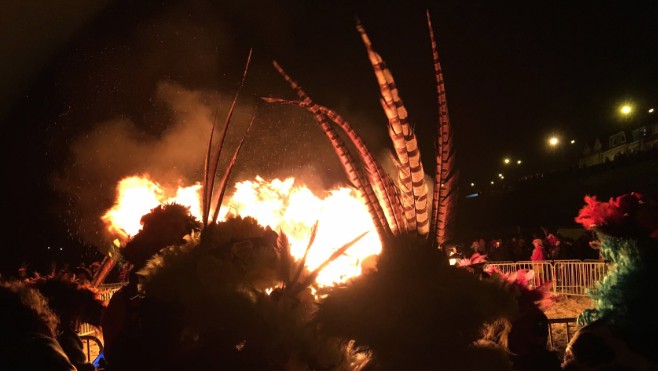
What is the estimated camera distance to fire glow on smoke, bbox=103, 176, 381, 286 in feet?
18.3

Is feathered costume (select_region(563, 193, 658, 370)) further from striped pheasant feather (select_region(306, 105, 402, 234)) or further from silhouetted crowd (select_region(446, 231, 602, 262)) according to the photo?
silhouetted crowd (select_region(446, 231, 602, 262))

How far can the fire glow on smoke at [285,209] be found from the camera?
5.57 metres

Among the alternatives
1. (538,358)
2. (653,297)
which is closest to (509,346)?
(538,358)

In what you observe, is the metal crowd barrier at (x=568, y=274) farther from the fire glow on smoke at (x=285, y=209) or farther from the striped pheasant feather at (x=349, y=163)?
the striped pheasant feather at (x=349, y=163)

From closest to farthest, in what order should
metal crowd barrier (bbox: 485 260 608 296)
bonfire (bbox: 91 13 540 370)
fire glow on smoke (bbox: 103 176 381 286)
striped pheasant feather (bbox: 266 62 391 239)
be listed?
bonfire (bbox: 91 13 540 370) → striped pheasant feather (bbox: 266 62 391 239) → fire glow on smoke (bbox: 103 176 381 286) → metal crowd barrier (bbox: 485 260 608 296)

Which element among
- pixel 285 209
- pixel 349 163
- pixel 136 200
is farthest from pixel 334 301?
pixel 136 200

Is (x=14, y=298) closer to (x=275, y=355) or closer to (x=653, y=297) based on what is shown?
(x=275, y=355)

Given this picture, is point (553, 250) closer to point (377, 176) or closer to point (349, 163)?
point (377, 176)

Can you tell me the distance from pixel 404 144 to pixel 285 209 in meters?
3.92

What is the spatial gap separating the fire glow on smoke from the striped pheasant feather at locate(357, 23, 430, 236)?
6.22 ft

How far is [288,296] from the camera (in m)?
2.35

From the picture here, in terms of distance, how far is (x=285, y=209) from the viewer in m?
6.75

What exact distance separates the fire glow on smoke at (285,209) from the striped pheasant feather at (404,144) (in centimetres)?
190

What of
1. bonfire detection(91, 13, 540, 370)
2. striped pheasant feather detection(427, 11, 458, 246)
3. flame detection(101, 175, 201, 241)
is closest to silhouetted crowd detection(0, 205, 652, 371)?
bonfire detection(91, 13, 540, 370)
